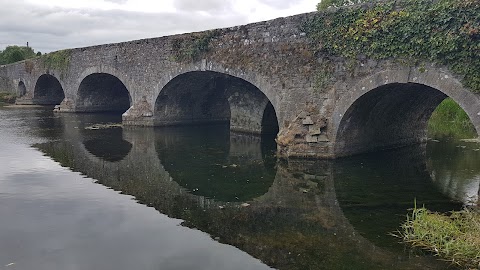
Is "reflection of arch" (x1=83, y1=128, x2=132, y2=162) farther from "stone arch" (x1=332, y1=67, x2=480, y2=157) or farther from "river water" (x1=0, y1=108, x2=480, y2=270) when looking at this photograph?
"stone arch" (x1=332, y1=67, x2=480, y2=157)

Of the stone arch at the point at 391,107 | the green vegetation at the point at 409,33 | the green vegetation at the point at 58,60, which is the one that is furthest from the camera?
the green vegetation at the point at 58,60

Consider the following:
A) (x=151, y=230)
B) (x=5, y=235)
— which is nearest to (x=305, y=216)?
(x=151, y=230)

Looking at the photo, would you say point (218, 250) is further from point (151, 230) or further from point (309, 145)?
point (309, 145)

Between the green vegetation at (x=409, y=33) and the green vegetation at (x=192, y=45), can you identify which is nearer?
the green vegetation at (x=409, y=33)

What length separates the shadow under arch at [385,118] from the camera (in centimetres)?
1302

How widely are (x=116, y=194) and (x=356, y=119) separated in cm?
765

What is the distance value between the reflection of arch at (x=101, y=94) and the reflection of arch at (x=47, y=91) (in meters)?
8.06

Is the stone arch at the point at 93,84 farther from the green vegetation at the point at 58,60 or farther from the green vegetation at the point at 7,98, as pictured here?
the green vegetation at the point at 7,98

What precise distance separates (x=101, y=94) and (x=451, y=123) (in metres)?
23.2

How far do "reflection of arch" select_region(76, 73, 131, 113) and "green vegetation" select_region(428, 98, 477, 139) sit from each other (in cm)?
1900

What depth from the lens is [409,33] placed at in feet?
36.1

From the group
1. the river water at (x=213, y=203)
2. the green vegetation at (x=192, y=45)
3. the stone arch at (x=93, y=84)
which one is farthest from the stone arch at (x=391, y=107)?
the stone arch at (x=93, y=84)

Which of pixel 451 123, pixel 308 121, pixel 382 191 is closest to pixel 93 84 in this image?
pixel 308 121

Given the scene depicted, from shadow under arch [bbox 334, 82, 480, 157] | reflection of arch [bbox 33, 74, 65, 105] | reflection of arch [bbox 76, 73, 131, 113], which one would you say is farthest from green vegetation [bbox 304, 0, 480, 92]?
reflection of arch [bbox 33, 74, 65, 105]
